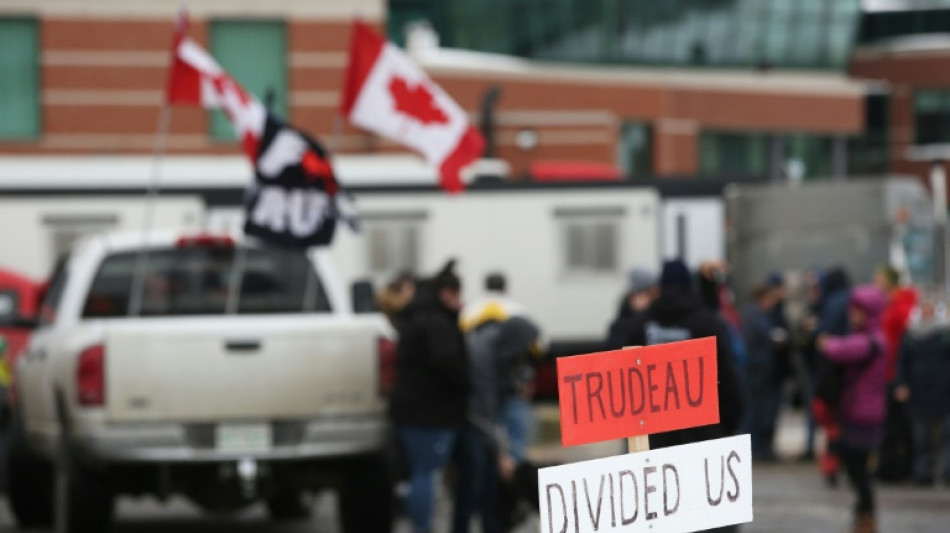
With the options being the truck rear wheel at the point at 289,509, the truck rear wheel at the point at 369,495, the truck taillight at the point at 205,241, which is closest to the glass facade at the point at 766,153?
the truck rear wheel at the point at 289,509

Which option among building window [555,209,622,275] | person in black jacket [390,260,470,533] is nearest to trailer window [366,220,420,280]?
building window [555,209,622,275]

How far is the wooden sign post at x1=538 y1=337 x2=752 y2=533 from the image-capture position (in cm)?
602

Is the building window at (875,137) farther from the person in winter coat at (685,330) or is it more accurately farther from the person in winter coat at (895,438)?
the person in winter coat at (685,330)

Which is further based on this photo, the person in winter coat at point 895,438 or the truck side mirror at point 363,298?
the person in winter coat at point 895,438

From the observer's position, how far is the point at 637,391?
6379 millimetres

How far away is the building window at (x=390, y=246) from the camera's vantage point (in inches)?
1035

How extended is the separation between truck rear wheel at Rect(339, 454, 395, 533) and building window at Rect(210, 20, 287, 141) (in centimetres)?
2533

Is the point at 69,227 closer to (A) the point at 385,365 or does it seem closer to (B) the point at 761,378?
(B) the point at 761,378

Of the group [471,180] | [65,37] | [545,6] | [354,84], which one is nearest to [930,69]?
[545,6]

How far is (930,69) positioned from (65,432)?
2119 inches

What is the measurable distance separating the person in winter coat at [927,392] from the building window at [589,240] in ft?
30.2

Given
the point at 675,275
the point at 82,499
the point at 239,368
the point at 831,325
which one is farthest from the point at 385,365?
the point at 831,325

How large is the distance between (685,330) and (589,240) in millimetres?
16391

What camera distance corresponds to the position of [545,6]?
54844 mm
